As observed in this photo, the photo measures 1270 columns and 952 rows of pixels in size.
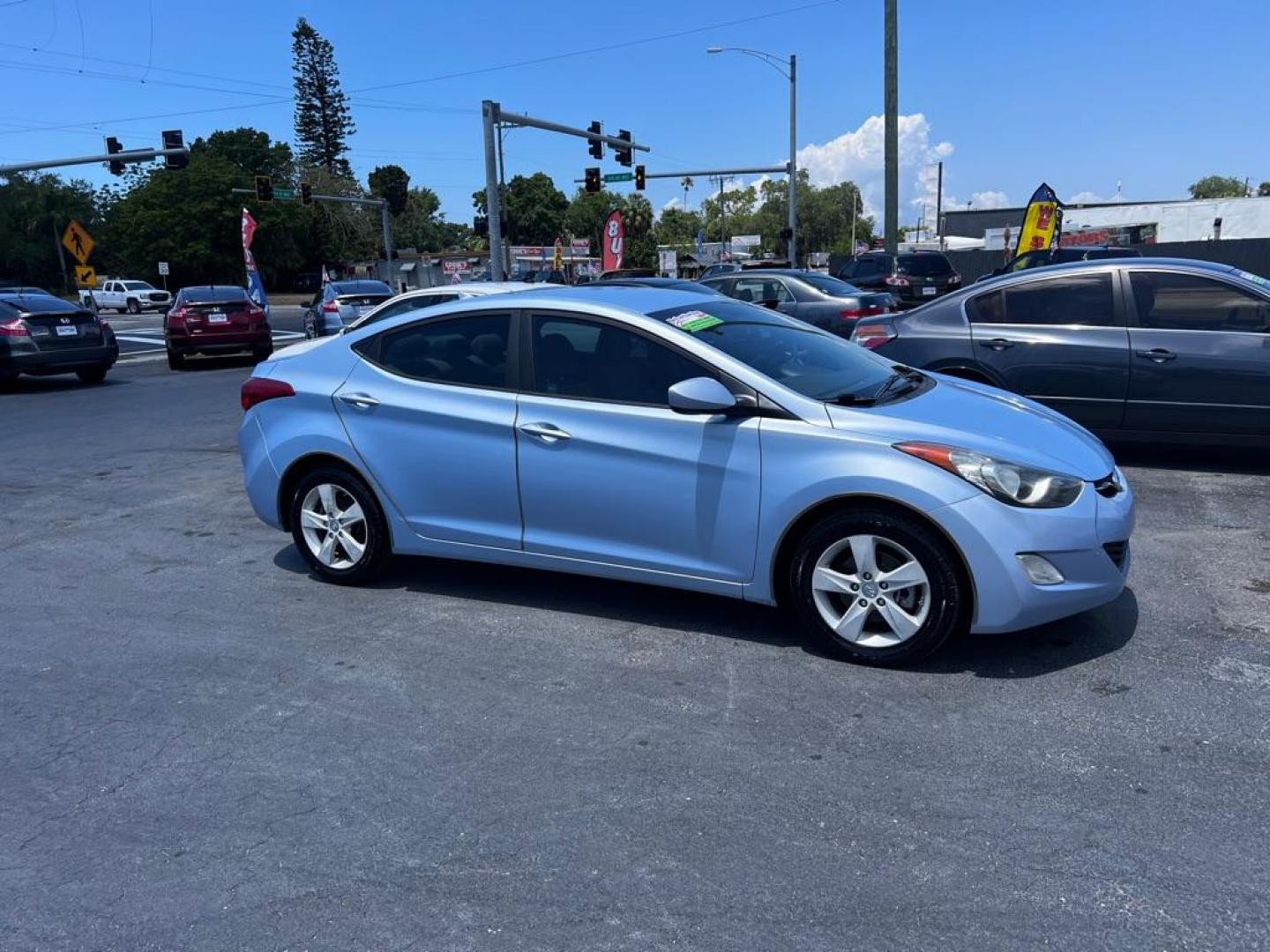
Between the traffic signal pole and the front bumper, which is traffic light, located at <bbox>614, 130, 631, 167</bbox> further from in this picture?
the front bumper

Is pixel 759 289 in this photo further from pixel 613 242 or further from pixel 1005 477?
pixel 613 242

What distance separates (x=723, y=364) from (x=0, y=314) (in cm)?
1509

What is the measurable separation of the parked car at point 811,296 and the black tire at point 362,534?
978cm

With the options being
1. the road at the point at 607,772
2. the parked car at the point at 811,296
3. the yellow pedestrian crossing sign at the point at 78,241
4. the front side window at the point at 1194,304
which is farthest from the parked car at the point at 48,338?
the front side window at the point at 1194,304

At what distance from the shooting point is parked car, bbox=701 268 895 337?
14962 mm

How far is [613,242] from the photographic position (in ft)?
96.6

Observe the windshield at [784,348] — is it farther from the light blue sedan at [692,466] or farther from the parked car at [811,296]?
the parked car at [811,296]

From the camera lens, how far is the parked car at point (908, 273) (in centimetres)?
2367

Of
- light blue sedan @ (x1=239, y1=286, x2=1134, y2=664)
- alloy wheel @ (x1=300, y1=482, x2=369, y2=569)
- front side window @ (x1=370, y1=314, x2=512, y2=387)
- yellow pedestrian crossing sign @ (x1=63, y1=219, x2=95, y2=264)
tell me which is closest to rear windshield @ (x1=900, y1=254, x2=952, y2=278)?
light blue sedan @ (x1=239, y1=286, x2=1134, y2=664)

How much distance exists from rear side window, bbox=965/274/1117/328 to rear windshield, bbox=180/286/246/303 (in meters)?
15.8

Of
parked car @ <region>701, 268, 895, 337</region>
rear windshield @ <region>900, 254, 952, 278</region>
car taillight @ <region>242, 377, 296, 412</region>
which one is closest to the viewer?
car taillight @ <region>242, 377, 296, 412</region>

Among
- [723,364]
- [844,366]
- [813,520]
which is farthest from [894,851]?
[844,366]

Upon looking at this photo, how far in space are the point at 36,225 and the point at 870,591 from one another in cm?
9420

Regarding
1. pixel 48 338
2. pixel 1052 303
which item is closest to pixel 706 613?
pixel 1052 303
